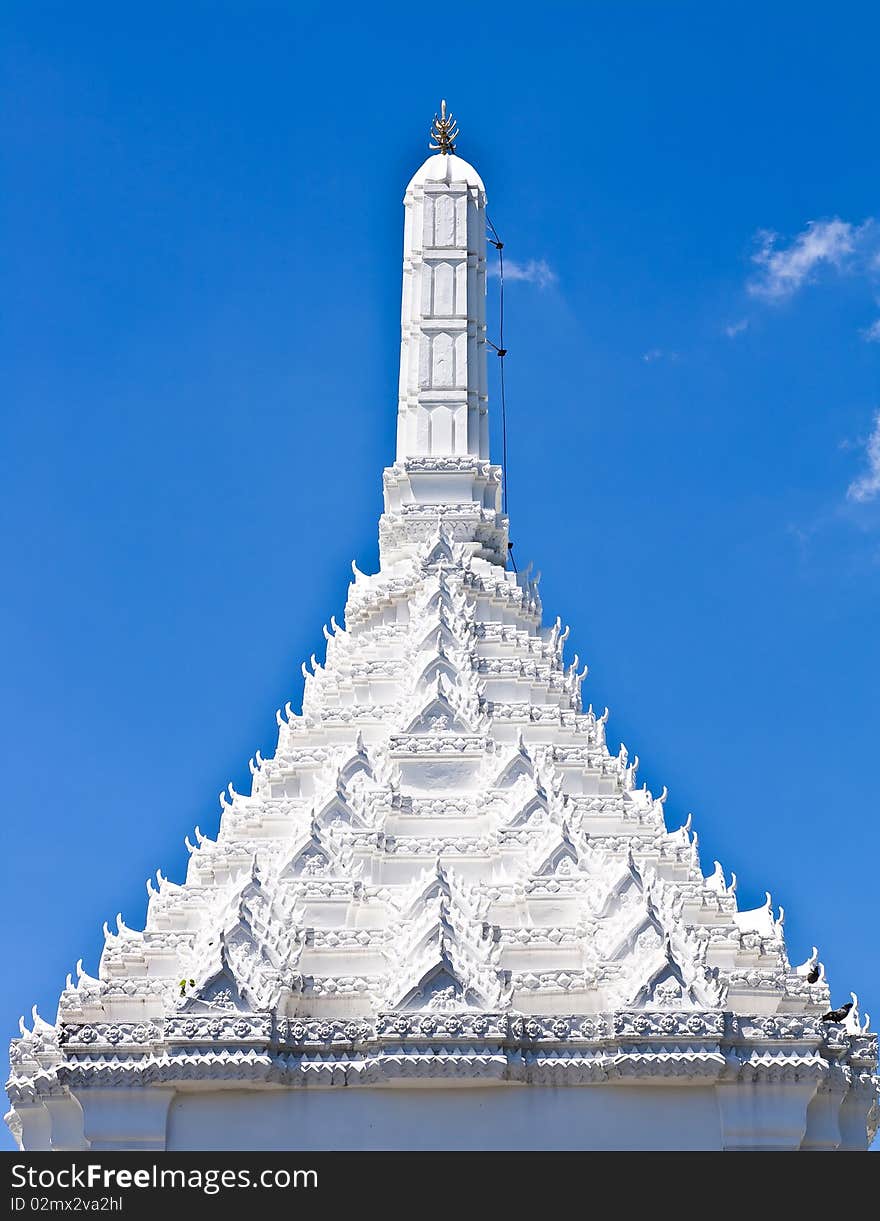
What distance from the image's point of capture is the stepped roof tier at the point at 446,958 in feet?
95.8

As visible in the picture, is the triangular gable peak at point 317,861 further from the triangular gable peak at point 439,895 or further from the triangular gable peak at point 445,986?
the triangular gable peak at point 445,986

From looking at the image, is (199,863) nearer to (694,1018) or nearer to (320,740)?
(320,740)

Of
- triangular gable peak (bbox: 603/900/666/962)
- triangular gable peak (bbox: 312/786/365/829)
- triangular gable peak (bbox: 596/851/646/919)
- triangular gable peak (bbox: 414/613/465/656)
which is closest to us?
triangular gable peak (bbox: 603/900/666/962)

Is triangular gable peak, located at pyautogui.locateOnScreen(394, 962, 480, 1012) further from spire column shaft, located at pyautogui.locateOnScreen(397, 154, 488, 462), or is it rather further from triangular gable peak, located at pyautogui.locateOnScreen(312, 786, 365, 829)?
spire column shaft, located at pyautogui.locateOnScreen(397, 154, 488, 462)

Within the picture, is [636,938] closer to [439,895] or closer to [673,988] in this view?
[673,988]

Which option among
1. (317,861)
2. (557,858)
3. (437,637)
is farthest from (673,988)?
(437,637)

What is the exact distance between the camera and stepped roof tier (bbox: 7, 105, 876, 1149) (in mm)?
29203

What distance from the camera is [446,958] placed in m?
29.6

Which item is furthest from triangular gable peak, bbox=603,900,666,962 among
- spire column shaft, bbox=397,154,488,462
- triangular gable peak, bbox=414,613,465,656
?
spire column shaft, bbox=397,154,488,462

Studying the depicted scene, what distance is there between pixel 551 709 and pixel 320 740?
4.53 metres

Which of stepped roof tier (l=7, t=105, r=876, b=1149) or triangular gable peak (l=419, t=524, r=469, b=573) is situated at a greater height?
triangular gable peak (l=419, t=524, r=469, b=573)

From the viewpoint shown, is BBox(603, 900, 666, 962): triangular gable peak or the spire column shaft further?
the spire column shaft

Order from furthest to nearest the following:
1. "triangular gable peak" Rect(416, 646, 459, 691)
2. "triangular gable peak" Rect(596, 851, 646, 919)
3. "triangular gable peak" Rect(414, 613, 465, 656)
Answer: "triangular gable peak" Rect(414, 613, 465, 656) < "triangular gable peak" Rect(416, 646, 459, 691) < "triangular gable peak" Rect(596, 851, 646, 919)
